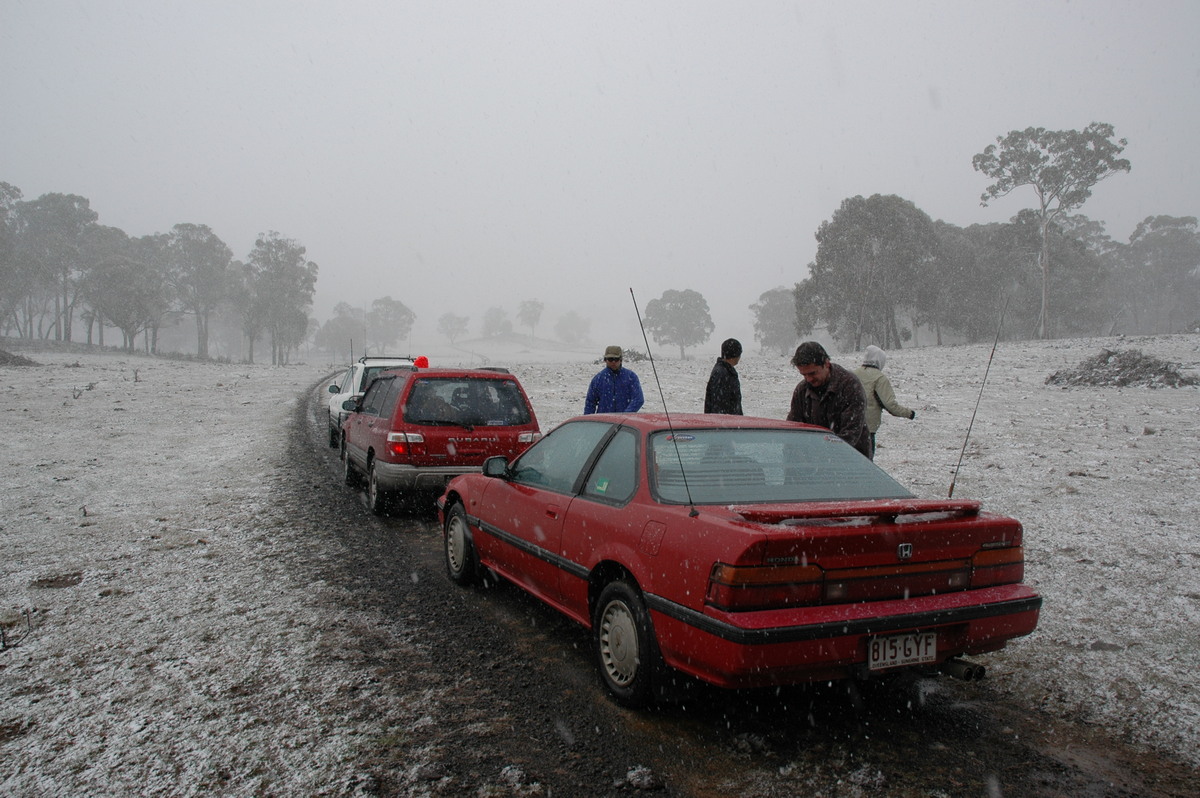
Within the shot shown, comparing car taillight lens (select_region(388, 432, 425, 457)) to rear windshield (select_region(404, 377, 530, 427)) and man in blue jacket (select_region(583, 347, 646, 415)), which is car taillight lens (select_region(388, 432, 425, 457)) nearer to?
rear windshield (select_region(404, 377, 530, 427))

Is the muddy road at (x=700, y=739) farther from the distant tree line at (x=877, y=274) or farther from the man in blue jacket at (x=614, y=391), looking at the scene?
the distant tree line at (x=877, y=274)

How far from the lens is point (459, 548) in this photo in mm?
5473

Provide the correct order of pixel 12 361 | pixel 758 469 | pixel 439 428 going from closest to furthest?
pixel 758 469, pixel 439 428, pixel 12 361

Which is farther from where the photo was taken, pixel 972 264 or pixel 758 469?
pixel 972 264

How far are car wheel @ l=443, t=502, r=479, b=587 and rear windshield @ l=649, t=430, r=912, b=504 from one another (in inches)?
84.6

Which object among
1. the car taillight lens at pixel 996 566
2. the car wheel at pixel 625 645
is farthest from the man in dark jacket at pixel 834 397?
the car wheel at pixel 625 645

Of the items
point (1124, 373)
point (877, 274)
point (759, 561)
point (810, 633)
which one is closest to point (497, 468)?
point (759, 561)

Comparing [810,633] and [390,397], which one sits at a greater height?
[390,397]

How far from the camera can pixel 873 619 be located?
295cm

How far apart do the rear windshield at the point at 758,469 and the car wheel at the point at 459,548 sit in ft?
7.05

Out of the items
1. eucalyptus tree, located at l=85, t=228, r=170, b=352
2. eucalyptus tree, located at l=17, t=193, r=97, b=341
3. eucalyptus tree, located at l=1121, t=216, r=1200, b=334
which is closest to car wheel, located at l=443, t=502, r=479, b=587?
eucalyptus tree, located at l=85, t=228, r=170, b=352

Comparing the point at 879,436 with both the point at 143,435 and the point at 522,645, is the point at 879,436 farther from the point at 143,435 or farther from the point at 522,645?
the point at 143,435

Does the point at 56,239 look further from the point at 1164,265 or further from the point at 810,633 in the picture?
the point at 1164,265

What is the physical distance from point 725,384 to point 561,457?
8.78 ft
